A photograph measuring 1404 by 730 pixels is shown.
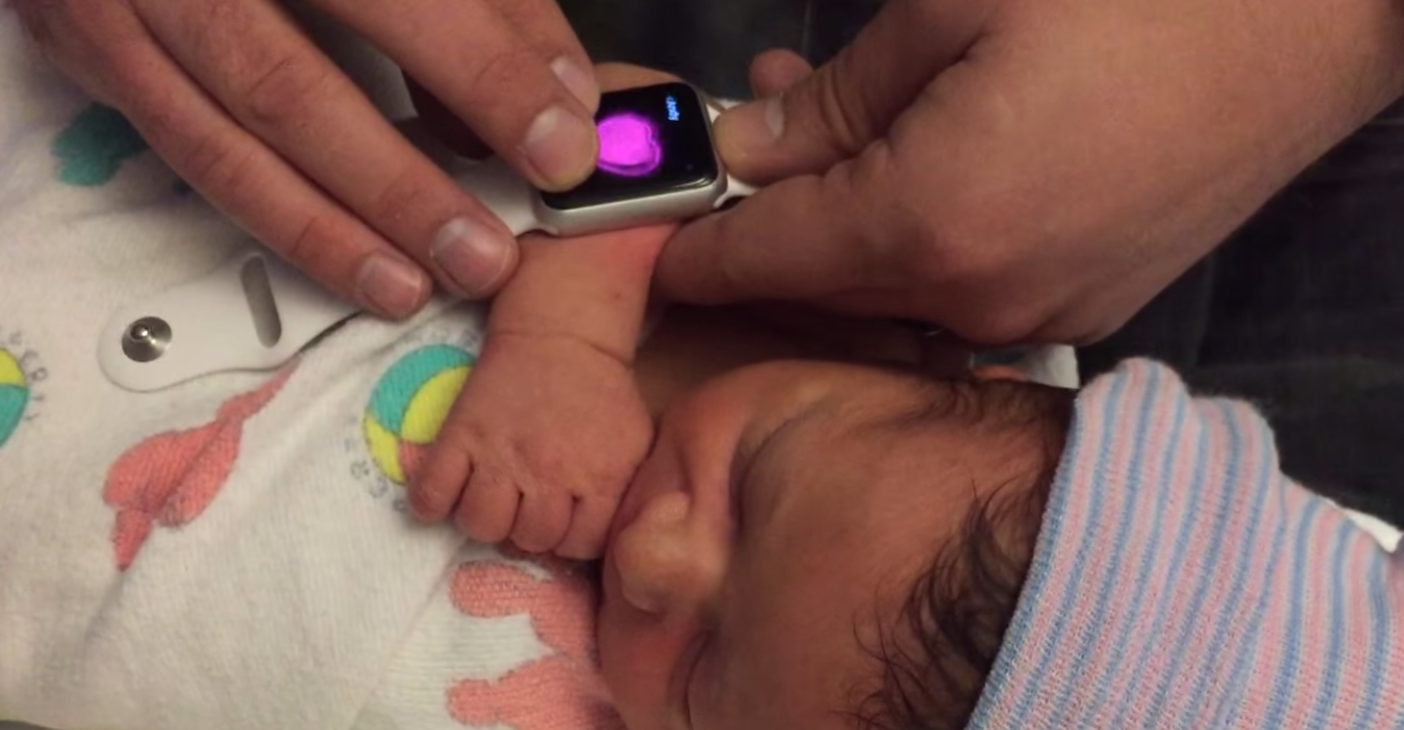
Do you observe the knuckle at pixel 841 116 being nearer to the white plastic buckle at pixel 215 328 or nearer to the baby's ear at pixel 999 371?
the baby's ear at pixel 999 371

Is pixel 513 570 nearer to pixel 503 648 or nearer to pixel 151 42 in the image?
pixel 503 648

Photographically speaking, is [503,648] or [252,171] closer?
[252,171]

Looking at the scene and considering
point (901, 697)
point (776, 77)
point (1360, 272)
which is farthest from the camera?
point (1360, 272)

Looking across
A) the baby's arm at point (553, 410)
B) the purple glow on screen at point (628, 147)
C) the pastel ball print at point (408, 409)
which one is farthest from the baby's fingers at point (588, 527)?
the purple glow on screen at point (628, 147)

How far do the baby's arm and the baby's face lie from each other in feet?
0.09

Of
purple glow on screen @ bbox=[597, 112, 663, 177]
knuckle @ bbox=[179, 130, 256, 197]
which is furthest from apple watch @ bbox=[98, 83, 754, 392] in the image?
knuckle @ bbox=[179, 130, 256, 197]

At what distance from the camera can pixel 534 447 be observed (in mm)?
837

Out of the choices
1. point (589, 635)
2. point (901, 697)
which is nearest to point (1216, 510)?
point (901, 697)

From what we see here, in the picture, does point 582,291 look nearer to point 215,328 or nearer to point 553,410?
point 553,410

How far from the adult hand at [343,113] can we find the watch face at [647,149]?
29 mm

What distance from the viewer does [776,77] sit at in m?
0.97

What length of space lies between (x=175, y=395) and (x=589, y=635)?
0.32 m

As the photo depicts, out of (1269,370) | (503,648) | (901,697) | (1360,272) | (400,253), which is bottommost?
(503,648)

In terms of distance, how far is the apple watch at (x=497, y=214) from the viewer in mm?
854
